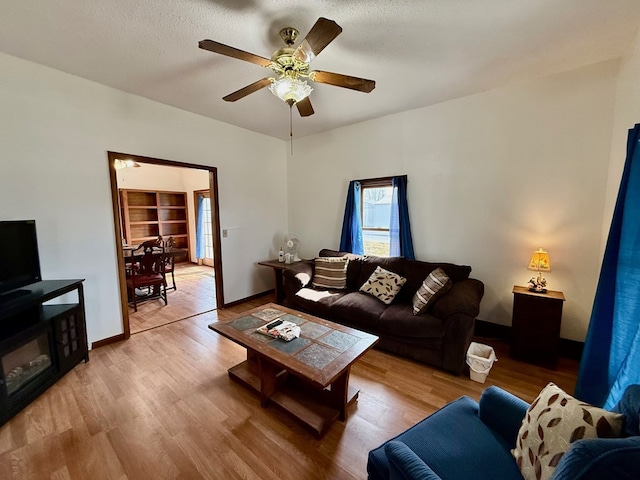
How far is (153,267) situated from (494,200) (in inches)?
187

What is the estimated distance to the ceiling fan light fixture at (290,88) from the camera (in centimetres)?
183

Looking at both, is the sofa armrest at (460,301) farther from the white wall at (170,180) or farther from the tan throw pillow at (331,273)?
the white wall at (170,180)

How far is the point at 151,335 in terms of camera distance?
300 cm

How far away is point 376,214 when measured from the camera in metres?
3.76

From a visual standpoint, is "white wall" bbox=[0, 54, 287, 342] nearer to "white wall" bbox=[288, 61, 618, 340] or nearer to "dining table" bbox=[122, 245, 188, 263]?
"dining table" bbox=[122, 245, 188, 263]

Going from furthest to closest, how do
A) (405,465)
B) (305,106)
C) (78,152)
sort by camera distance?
(78,152)
(305,106)
(405,465)

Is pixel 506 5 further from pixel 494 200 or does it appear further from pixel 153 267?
pixel 153 267

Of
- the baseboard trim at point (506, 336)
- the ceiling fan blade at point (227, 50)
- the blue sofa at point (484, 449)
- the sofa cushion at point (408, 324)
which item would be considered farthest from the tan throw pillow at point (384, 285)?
the ceiling fan blade at point (227, 50)

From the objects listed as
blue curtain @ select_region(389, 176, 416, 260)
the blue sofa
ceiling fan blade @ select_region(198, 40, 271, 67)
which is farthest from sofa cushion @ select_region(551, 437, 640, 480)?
blue curtain @ select_region(389, 176, 416, 260)

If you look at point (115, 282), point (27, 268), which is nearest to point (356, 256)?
point (115, 282)

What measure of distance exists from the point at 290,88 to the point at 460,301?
89.5 inches

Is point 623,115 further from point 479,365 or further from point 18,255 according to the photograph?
point 18,255

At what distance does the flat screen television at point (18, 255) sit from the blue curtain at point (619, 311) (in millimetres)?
4106

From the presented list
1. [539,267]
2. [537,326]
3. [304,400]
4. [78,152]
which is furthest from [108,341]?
[539,267]
